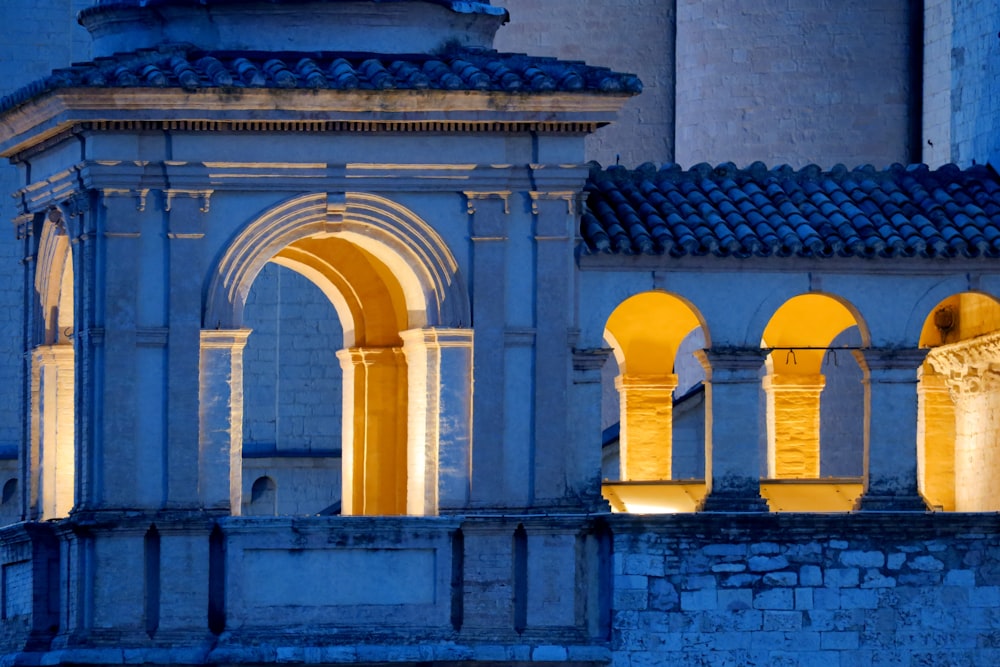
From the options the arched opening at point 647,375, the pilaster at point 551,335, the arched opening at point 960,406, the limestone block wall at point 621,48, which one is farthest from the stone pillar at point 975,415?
the limestone block wall at point 621,48

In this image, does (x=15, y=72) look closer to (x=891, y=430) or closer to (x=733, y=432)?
(x=733, y=432)

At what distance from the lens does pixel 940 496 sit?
31.1 metres

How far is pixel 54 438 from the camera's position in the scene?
94.9ft

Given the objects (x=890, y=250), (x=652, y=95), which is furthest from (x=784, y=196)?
(x=652, y=95)

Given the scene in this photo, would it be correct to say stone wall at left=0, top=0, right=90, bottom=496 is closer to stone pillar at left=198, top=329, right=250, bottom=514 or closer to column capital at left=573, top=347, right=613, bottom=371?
stone pillar at left=198, top=329, right=250, bottom=514

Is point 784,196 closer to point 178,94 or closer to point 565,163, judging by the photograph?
point 565,163

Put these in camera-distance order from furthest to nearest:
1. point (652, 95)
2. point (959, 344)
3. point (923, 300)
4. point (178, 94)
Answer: point (652, 95) → point (959, 344) → point (923, 300) → point (178, 94)

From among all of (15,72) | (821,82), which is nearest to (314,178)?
(15,72)

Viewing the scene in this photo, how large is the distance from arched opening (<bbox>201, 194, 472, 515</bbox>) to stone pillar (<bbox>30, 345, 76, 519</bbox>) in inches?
68.3

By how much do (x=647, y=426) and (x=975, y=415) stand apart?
11.2 feet

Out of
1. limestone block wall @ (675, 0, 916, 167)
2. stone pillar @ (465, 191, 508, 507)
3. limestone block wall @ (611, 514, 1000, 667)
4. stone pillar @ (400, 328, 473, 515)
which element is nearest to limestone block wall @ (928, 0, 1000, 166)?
limestone block wall @ (611, 514, 1000, 667)

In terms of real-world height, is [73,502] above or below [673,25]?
below

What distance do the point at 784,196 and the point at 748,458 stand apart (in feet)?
8.96

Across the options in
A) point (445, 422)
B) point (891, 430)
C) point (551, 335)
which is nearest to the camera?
point (445, 422)
